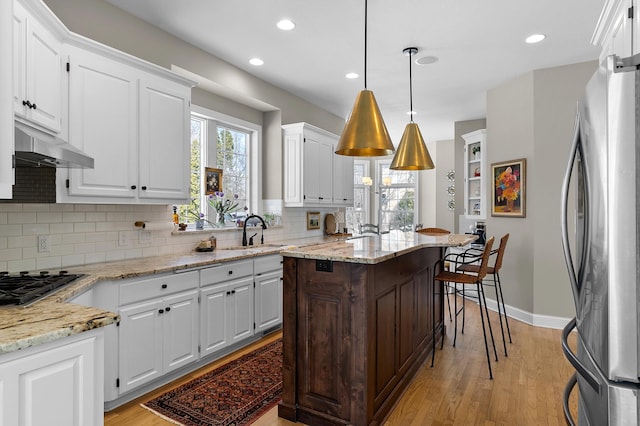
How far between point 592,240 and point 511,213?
3873mm

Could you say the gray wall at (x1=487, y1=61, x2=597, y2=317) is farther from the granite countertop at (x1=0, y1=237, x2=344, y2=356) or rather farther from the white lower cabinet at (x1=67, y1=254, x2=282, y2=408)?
the granite countertop at (x1=0, y1=237, x2=344, y2=356)

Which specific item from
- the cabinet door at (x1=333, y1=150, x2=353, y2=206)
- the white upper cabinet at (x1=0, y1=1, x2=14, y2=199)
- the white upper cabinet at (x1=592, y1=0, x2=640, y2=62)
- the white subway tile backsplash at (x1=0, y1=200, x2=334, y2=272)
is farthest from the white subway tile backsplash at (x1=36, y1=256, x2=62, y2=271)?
the cabinet door at (x1=333, y1=150, x2=353, y2=206)

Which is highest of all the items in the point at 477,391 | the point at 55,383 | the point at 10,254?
the point at 10,254

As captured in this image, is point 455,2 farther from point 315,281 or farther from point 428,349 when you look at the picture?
point 428,349

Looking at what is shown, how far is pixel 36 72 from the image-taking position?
7.23 ft

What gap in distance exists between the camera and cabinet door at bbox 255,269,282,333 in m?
3.80

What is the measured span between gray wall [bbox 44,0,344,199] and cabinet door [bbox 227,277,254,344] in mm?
1780

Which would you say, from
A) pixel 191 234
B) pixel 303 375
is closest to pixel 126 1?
pixel 191 234

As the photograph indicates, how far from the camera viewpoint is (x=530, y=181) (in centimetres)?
464

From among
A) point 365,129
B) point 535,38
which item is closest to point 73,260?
Result: point 365,129

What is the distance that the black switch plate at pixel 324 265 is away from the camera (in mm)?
2383

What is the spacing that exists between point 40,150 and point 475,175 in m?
5.93

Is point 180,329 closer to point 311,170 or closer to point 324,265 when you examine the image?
point 324,265

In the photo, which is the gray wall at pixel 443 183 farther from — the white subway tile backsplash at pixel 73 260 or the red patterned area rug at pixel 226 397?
the white subway tile backsplash at pixel 73 260
